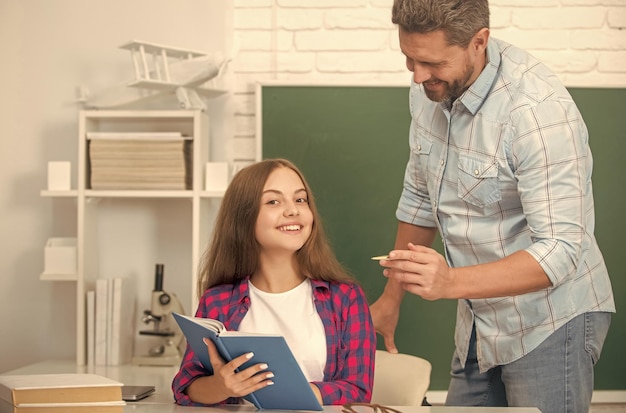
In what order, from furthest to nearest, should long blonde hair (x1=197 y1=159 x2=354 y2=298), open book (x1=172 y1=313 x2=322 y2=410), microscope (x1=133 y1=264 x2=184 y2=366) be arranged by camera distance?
1. microscope (x1=133 y1=264 x2=184 y2=366)
2. long blonde hair (x1=197 y1=159 x2=354 y2=298)
3. open book (x1=172 y1=313 x2=322 y2=410)

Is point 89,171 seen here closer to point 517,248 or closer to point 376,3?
point 376,3

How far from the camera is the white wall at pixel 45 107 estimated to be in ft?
10.1

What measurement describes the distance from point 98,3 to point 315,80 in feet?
2.68

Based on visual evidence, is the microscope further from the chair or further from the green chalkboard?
the chair

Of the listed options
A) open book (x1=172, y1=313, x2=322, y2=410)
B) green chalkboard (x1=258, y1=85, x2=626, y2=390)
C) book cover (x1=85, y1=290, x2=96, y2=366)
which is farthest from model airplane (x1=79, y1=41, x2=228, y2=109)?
open book (x1=172, y1=313, x2=322, y2=410)

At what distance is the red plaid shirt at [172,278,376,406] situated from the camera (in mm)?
1813

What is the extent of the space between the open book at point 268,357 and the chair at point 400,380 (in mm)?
417

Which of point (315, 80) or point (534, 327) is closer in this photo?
point (534, 327)

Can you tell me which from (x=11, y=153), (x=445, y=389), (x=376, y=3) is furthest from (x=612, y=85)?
(x=11, y=153)

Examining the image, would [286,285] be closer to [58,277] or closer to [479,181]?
[479,181]

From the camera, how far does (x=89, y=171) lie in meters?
2.93

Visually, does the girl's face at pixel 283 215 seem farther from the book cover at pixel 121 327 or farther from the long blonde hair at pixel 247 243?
the book cover at pixel 121 327

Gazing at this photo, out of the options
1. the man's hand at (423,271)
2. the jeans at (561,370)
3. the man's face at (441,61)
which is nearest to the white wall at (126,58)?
the man's face at (441,61)

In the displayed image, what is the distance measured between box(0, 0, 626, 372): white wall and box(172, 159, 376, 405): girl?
3.41 ft
